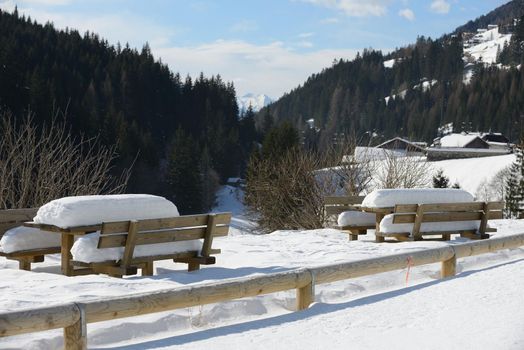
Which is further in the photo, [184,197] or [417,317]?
[184,197]

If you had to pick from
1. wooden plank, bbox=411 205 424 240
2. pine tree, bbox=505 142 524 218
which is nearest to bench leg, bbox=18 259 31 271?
wooden plank, bbox=411 205 424 240

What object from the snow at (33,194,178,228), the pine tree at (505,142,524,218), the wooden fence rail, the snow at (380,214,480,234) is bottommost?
the pine tree at (505,142,524,218)

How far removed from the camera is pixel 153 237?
10258mm

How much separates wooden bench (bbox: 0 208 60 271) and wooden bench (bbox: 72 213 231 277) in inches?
44.5

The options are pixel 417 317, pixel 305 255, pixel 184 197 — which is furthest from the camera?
pixel 184 197

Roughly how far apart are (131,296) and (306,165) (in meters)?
25.2

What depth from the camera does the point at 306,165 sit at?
103ft

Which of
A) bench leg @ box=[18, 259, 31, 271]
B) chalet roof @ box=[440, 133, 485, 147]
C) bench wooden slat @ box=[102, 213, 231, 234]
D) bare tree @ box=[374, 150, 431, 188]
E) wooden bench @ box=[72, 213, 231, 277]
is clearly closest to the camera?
bench wooden slat @ box=[102, 213, 231, 234]

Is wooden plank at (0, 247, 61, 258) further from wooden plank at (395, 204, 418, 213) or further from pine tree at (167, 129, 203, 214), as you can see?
pine tree at (167, 129, 203, 214)

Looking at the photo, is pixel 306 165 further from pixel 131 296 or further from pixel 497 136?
pixel 497 136

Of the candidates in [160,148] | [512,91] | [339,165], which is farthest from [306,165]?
[512,91]

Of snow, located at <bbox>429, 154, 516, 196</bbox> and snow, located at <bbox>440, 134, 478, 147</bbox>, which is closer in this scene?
snow, located at <bbox>429, 154, 516, 196</bbox>

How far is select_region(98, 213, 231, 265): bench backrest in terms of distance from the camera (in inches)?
384

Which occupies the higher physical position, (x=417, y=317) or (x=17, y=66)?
(x=17, y=66)
